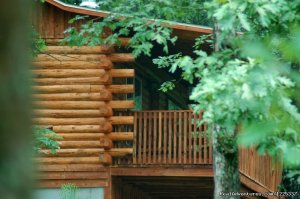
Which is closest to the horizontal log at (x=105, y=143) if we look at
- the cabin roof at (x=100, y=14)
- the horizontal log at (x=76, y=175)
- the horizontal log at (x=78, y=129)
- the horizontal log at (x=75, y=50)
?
the horizontal log at (x=78, y=129)

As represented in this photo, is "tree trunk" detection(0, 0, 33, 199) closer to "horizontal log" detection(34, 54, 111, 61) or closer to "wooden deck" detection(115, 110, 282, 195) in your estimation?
"wooden deck" detection(115, 110, 282, 195)

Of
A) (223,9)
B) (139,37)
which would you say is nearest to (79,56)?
(139,37)

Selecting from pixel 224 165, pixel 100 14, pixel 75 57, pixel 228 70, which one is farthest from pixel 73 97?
pixel 228 70

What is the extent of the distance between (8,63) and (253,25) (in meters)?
8.22

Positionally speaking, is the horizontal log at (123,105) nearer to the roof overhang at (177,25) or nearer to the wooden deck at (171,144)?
the wooden deck at (171,144)

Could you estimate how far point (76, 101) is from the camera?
49.5 feet

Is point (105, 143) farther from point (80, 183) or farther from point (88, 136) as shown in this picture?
point (80, 183)

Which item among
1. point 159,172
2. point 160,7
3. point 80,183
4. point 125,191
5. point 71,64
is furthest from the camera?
point 125,191

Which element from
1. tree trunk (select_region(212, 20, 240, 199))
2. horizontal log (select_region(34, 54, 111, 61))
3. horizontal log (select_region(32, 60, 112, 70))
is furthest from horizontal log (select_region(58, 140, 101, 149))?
tree trunk (select_region(212, 20, 240, 199))

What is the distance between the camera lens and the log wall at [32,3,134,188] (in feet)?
49.1

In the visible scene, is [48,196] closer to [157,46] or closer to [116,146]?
[116,146]

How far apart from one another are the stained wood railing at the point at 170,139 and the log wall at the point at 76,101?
1.59 ft

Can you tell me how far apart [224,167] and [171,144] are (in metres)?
4.63

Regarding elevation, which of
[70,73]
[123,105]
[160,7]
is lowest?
[123,105]
